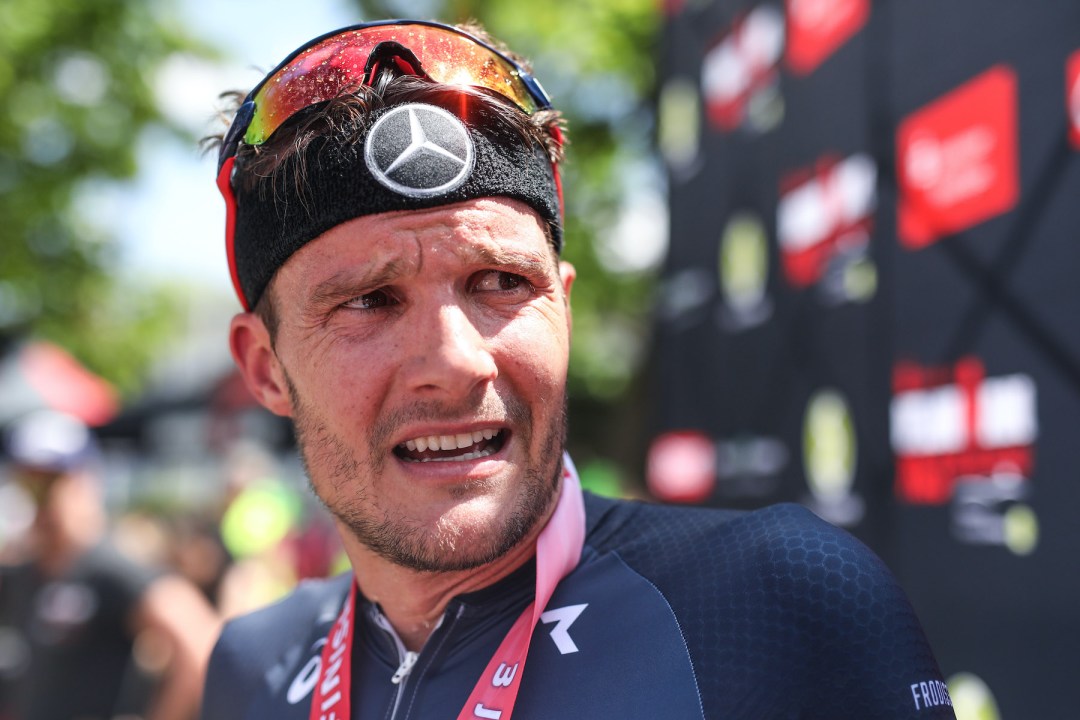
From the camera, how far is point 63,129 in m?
10.3

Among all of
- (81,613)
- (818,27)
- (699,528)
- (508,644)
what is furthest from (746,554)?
(81,613)

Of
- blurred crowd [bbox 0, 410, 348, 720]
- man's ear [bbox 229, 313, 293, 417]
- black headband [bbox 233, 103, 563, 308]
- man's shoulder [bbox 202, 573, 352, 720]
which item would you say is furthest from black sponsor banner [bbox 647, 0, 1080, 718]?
blurred crowd [bbox 0, 410, 348, 720]

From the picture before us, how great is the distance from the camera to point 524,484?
1474 millimetres

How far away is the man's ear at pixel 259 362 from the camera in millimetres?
1720

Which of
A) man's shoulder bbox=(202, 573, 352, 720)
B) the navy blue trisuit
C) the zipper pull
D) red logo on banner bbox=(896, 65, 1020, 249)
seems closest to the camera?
the navy blue trisuit

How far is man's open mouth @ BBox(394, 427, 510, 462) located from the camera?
4.79ft

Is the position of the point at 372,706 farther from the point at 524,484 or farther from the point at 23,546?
the point at 23,546

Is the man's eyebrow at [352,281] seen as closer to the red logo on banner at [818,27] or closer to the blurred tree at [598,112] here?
the red logo on banner at [818,27]

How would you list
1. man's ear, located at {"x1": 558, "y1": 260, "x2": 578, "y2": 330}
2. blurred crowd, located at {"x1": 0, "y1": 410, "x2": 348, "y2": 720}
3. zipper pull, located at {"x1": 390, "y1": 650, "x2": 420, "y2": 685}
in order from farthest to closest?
1. blurred crowd, located at {"x1": 0, "y1": 410, "x2": 348, "y2": 720}
2. man's ear, located at {"x1": 558, "y1": 260, "x2": 578, "y2": 330}
3. zipper pull, located at {"x1": 390, "y1": 650, "x2": 420, "y2": 685}

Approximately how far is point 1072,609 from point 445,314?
1.65m

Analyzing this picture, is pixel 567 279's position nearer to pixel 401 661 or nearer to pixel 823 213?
pixel 401 661

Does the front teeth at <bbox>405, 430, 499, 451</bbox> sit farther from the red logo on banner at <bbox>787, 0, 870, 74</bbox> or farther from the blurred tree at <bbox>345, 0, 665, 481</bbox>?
the blurred tree at <bbox>345, 0, 665, 481</bbox>

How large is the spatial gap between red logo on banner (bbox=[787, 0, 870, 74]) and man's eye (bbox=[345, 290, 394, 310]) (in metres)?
2.39

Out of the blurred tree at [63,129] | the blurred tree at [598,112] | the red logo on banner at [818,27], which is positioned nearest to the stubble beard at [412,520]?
the red logo on banner at [818,27]
